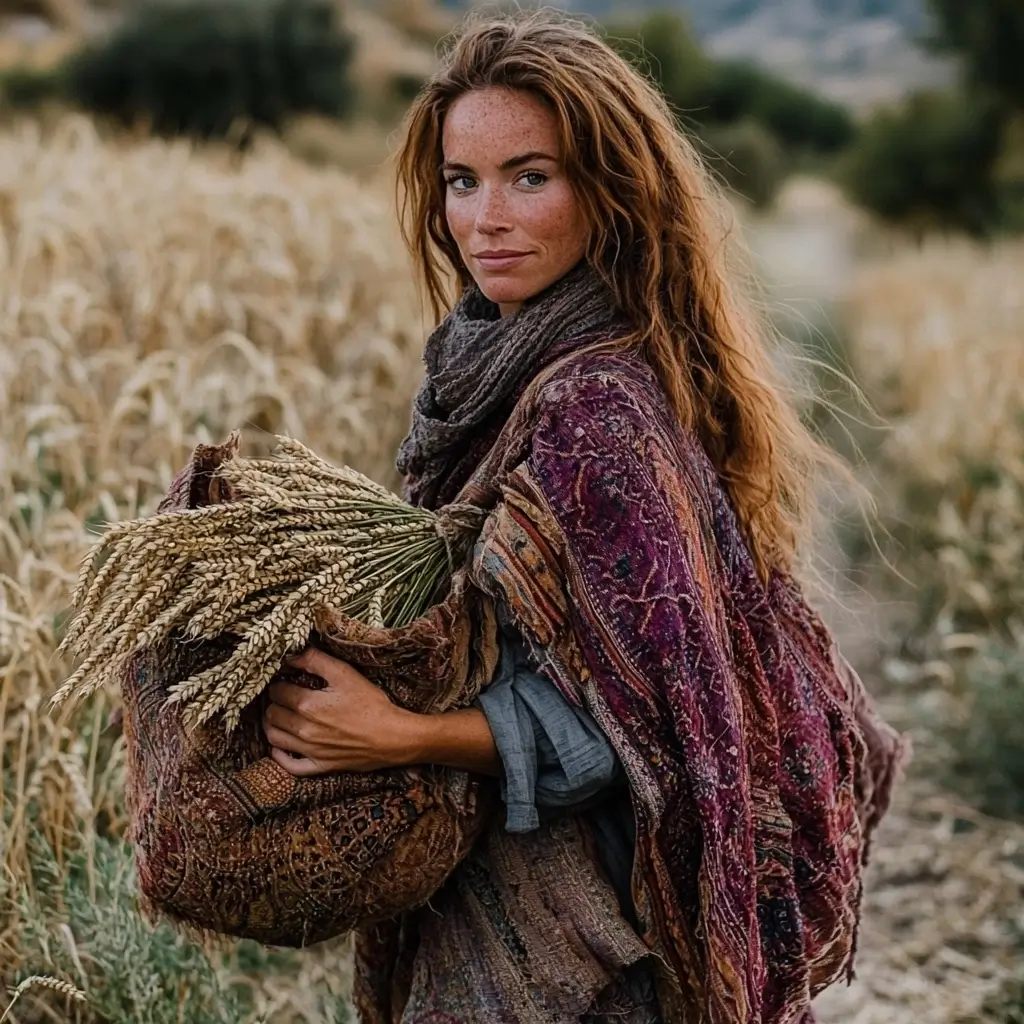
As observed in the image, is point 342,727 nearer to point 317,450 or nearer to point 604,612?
point 604,612

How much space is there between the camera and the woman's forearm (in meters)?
1.70

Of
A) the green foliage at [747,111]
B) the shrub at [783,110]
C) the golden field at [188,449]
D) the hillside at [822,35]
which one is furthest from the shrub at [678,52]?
the golden field at [188,449]

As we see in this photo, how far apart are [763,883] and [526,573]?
582 millimetres

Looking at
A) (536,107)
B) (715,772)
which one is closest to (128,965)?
(715,772)

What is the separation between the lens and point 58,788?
274 centimetres

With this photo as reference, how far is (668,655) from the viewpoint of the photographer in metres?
1.73

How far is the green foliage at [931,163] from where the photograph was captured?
74.4 ft

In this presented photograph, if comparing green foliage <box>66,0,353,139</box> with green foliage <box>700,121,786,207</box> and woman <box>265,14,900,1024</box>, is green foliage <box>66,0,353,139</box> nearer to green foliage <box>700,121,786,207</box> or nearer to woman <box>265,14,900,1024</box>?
green foliage <box>700,121,786,207</box>

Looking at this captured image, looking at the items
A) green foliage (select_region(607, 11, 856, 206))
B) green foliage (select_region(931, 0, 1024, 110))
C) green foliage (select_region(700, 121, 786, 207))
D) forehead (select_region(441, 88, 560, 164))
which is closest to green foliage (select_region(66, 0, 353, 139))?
green foliage (select_region(607, 11, 856, 206))

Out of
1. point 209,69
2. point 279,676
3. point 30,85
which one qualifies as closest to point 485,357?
point 279,676

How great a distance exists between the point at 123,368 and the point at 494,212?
7.91 feet

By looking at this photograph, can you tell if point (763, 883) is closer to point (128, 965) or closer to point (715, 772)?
point (715, 772)

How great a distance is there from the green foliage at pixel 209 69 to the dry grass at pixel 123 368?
1112cm

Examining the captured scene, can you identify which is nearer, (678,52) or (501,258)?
(501,258)
